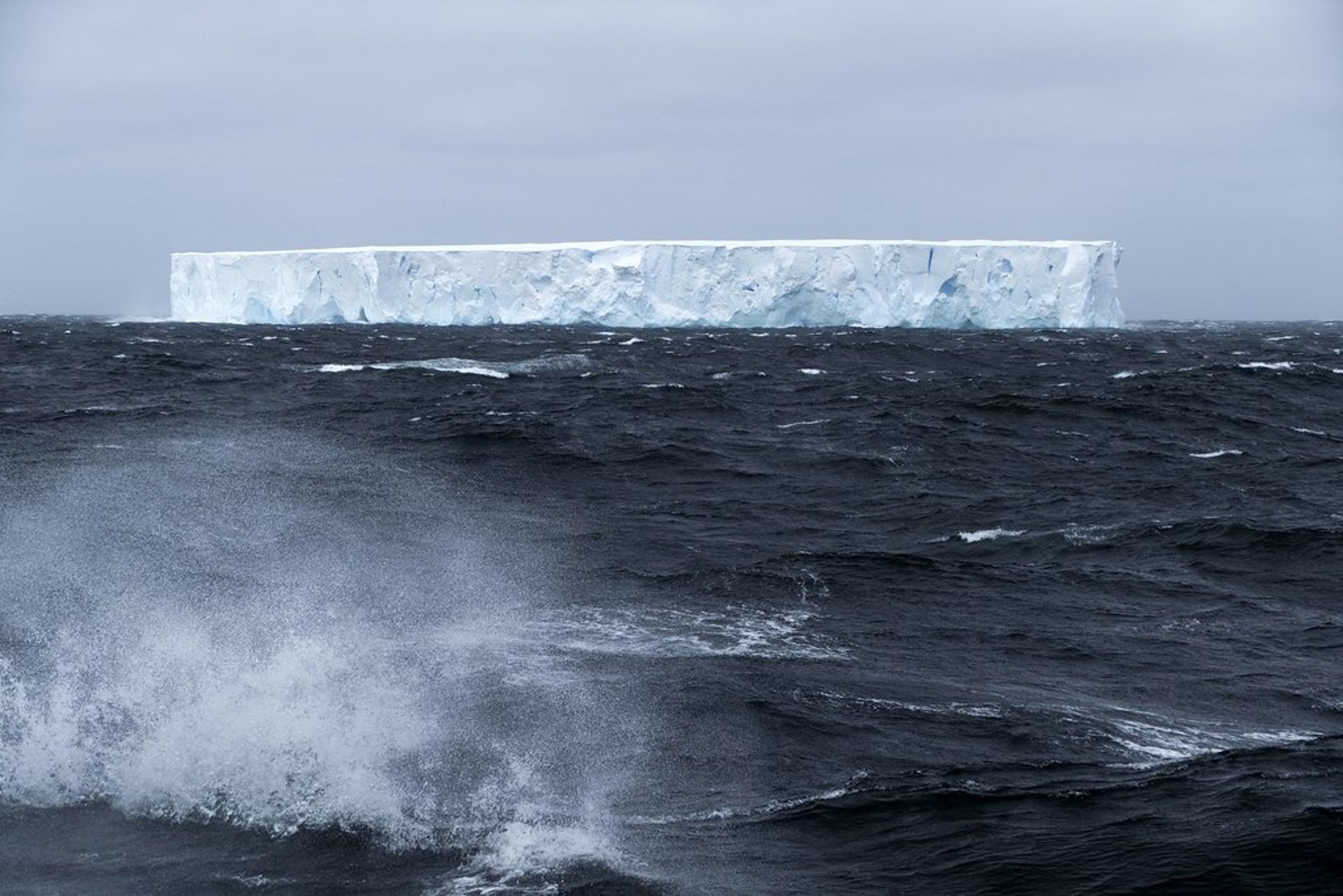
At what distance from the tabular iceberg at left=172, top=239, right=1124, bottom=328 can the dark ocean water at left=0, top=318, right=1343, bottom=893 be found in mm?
43328

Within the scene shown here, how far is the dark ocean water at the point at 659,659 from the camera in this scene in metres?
7.09

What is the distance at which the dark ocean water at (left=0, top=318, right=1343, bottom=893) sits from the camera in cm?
709

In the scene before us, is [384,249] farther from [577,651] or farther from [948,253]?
[577,651]

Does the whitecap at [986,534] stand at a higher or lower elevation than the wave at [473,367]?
→ lower

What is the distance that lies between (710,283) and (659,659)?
2314 inches

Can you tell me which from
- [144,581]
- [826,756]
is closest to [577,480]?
[144,581]

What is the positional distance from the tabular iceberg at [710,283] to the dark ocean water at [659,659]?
142ft

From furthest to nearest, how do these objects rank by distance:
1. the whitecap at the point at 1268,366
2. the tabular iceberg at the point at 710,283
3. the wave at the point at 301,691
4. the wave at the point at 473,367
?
the tabular iceberg at the point at 710,283 < the whitecap at the point at 1268,366 < the wave at the point at 473,367 < the wave at the point at 301,691

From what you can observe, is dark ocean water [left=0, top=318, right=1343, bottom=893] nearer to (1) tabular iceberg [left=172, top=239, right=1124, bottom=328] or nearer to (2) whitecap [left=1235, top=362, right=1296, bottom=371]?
(2) whitecap [left=1235, top=362, right=1296, bottom=371]

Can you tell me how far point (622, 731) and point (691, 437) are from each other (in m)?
16.3

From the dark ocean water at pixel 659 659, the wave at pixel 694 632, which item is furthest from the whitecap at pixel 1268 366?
the wave at pixel 694 632

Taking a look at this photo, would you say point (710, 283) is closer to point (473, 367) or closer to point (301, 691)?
point (473, 367)

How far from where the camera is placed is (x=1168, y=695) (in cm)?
1002

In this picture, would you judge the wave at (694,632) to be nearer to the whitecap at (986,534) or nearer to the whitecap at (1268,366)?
the whitecap at (986,534)
